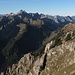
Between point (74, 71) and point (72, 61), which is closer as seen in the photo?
point (74, 71)

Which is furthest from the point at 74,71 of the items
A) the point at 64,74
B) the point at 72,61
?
the point at 72,61

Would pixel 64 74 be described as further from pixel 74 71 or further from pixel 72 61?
pixel 72 61

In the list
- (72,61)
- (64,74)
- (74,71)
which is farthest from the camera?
(72,61)

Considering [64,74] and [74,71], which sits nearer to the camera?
[74,71]

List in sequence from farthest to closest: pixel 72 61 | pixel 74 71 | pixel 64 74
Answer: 1. pixel 72 61
2. pixel 64 74
3. pixel 74 71
